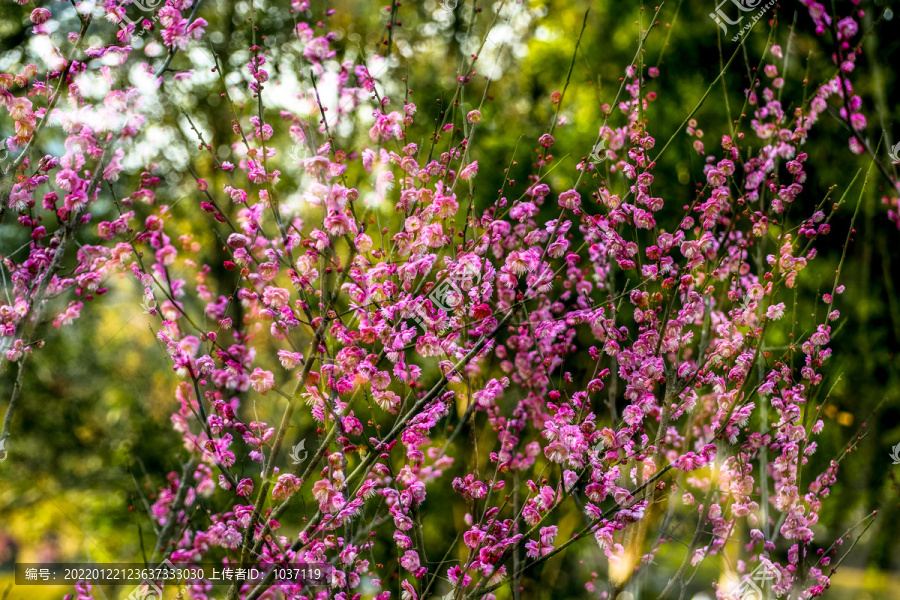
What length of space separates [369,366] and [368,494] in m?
0.49

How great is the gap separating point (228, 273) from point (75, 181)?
6.46 m

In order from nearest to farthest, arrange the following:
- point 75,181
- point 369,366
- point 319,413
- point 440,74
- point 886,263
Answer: point 369,366 < point 319,413 < point 75,181 < point 886,263 < point 440,74

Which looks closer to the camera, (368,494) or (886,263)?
(368,494)

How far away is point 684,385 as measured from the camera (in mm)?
2682

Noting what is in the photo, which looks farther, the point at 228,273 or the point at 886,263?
the point at 228,273

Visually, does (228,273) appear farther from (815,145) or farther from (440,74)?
(815,145)

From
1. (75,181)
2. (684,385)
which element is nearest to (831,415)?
(684,385)

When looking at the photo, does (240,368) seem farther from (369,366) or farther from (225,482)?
(369,366)

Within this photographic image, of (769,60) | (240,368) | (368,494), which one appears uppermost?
(769,60)

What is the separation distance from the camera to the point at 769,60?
5910 millimetres

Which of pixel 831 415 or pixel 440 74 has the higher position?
pixel 440 74

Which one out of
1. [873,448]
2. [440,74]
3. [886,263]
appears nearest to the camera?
[886,263]

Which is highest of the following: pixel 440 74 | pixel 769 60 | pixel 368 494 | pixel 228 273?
pixel 440 74

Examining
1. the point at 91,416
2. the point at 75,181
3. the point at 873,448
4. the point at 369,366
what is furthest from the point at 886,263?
the point at 91,416
